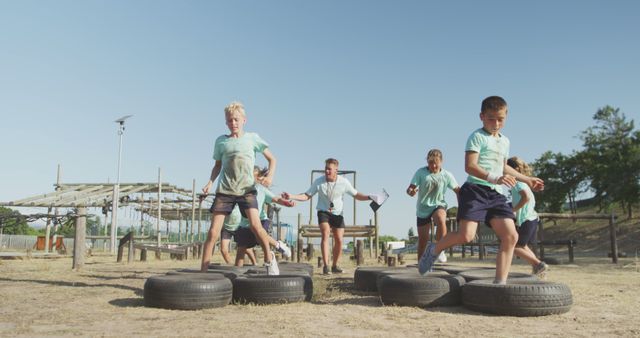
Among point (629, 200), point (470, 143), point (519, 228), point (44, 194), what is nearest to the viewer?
point (470, 143)

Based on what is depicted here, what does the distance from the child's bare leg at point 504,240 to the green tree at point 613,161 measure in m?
29.8

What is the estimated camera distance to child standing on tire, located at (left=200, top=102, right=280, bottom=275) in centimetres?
570

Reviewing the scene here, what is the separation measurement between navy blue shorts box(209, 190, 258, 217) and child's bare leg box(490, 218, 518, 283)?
8.98ft

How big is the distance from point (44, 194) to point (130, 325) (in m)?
24.4

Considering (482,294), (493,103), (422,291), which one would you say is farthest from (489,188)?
(422,291)

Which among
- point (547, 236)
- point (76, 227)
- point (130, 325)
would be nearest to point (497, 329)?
point (130, 325)

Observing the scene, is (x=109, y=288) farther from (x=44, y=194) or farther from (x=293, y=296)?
(x=44, y=194)

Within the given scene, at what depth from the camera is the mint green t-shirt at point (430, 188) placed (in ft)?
23.7

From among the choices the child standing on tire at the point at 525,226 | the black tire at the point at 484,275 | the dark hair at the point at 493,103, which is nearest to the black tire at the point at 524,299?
the black tire at the point at 484,275

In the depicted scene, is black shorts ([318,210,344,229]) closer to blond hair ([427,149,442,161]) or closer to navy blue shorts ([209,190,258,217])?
blond hair ([427,149,442,161])

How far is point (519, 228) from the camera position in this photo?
7102mm

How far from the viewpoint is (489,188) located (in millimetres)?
4488

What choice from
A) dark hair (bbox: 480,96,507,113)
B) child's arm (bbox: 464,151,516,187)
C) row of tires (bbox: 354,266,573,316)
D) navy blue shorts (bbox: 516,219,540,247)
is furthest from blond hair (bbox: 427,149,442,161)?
child's arm (bbox: 464,151,516,187)

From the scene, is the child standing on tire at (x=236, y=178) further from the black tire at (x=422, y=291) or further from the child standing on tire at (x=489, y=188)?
the child standing on tire at (x=489, y=188)
